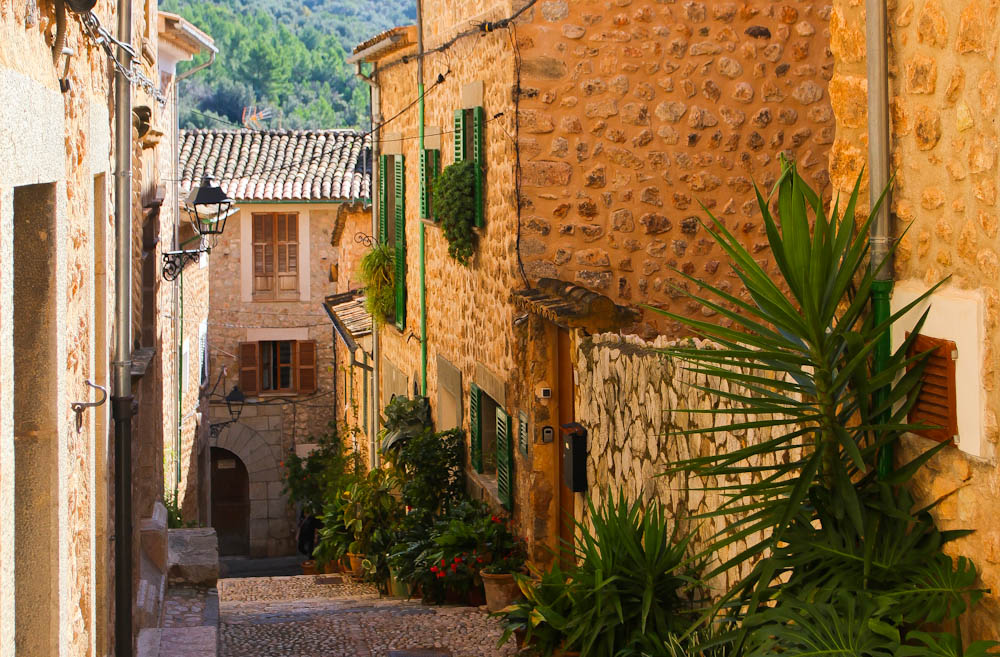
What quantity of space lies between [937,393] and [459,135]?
22.5ft

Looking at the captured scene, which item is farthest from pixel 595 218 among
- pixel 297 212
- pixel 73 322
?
pixel 297 212

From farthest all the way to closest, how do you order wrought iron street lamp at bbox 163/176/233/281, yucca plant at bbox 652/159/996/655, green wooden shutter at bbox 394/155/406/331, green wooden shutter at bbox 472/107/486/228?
green wooden shutter at bbox 394/155/406/331, wrought iron street lamp at bbox 163/176/233/281, green wooden shutter at bbox 472/107/486/228, yucca plant at bbox 652/159/996/655

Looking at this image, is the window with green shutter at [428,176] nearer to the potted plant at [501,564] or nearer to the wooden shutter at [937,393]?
the potted plant at [501,564]

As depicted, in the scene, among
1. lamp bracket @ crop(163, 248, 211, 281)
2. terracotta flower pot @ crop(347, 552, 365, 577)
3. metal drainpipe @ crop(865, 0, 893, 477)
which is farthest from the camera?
lamp bracket @ crop(163, 248, 211, 281)

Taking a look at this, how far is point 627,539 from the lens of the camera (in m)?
5.48

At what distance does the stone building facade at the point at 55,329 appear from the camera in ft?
10.3

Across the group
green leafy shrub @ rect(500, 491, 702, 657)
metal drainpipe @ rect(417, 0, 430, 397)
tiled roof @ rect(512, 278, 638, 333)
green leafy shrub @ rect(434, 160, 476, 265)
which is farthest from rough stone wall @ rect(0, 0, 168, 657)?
metal drainpipe @ rect(417, 0, 430, 397)

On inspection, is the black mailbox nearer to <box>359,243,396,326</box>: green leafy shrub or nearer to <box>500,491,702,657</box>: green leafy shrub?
<box>500,491,702,657</box>: green leafy shrub

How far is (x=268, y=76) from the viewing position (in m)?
56.0

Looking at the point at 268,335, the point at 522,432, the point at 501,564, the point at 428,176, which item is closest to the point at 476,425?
the point at 522,432

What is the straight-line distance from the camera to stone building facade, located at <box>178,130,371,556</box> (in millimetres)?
22906

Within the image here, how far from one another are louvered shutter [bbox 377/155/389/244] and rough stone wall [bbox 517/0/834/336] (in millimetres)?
6542

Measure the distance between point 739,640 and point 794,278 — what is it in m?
1.09

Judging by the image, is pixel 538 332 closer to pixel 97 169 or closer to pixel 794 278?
pixel 97 169
